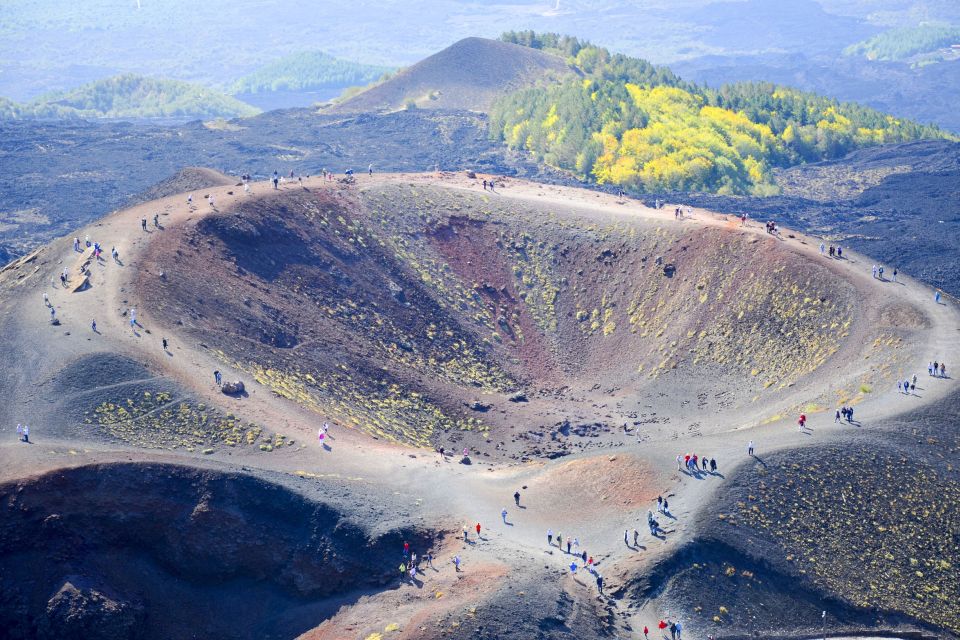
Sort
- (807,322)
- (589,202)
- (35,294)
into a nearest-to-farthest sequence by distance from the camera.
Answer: (35,294)
(807,322)
(589,202)

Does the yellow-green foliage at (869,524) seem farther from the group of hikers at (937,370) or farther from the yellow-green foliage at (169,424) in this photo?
the yellow-green foliage at (169,424)

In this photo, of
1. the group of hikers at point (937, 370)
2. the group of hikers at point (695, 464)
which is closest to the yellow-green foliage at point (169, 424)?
the group of hikers at point (695, 464)

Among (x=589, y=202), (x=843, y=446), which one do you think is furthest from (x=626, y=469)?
(x=589, y=202)

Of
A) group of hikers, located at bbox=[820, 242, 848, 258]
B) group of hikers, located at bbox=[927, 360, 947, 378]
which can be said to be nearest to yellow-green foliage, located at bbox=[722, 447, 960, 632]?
group of hikers, located at bbox=[927, 360, 947, 378]

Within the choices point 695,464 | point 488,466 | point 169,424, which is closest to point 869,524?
point 695,464

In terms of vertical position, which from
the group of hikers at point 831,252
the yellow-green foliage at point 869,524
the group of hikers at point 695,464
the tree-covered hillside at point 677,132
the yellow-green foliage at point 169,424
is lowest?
the yellow-green foliage at point 869,524

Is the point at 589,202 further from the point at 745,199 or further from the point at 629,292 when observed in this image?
the point at 745,199
